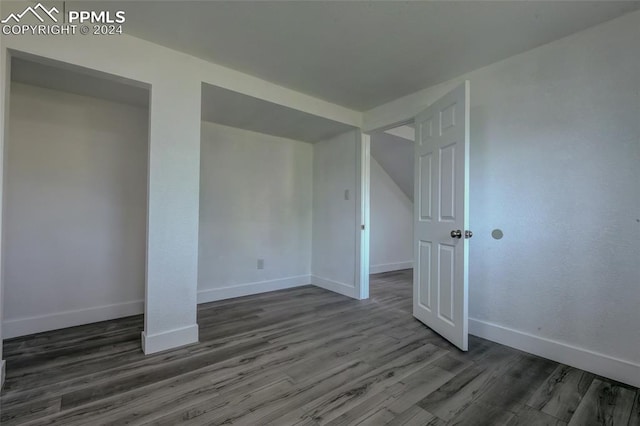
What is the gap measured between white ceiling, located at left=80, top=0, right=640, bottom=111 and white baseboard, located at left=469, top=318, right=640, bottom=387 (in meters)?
2.17

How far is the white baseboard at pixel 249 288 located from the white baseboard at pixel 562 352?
2288mm

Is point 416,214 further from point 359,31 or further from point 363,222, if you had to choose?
point 359,31

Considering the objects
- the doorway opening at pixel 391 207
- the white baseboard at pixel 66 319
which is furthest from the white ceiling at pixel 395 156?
the white baseboard at pixel 66 319

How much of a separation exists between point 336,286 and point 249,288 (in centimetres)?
114

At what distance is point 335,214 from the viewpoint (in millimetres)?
3820

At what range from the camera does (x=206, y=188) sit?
333 centimetres

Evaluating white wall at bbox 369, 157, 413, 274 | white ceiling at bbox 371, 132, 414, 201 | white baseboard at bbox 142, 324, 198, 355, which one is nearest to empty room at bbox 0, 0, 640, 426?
white baseboard at bbox 142, 324, 198, 355

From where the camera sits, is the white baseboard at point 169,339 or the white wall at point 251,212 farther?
the white wall at point 251,212

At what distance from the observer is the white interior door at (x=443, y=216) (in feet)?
6.91

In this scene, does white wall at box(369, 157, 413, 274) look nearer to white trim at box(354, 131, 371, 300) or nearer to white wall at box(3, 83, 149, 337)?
white trim at box(354, 131, 371, 300)

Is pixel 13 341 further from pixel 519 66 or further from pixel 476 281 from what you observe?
pixel 519 66

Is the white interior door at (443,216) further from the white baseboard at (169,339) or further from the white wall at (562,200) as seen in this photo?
the white baseboard at (169,339)

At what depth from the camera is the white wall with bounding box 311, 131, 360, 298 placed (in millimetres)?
3559

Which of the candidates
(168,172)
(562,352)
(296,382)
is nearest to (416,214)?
(562,352)
